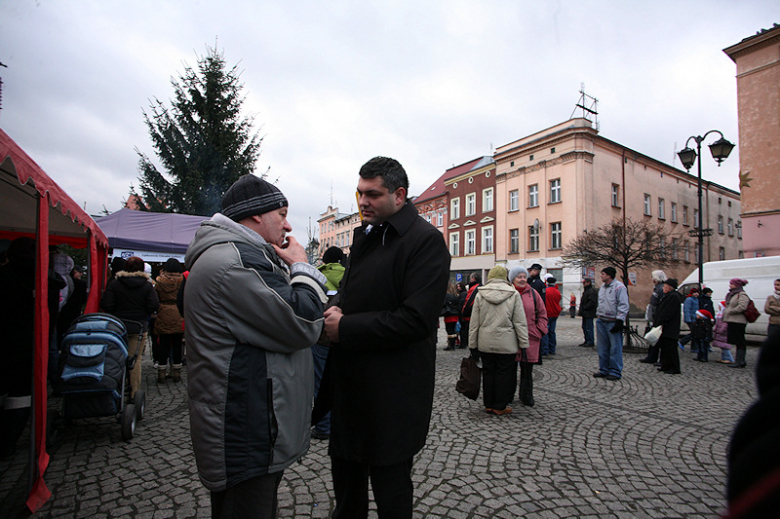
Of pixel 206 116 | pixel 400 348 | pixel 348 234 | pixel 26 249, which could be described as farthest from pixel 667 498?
pixel 348 234

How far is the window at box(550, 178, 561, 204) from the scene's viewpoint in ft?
91.9

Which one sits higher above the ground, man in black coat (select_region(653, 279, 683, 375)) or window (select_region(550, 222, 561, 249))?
window (select_region(550, 222, 561, 249))

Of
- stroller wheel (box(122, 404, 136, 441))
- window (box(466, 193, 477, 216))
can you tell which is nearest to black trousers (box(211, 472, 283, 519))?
stroller wheel (box(122, 404, 136, 441))

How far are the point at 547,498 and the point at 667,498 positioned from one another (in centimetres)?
92

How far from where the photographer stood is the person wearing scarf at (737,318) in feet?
28.8

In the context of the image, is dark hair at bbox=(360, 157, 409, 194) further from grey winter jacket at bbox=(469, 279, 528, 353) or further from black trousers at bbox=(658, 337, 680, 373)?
black trousers at bbox=(658, 337, 680, 373)

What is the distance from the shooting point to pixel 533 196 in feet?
97.9

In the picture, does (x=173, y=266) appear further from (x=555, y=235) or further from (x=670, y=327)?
(x=555, y=235)

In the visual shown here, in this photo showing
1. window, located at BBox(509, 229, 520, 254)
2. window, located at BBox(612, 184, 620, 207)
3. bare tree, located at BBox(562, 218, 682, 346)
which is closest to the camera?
bare tree, located at BBox(562, 218, 682, 346)

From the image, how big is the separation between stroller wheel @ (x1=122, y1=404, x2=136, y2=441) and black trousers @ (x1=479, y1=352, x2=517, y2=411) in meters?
4.09

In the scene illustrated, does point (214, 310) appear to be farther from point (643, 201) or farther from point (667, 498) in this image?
point (643, 201)

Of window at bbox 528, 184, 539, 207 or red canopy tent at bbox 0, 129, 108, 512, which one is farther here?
window at bbox 528, 184, 539, 207

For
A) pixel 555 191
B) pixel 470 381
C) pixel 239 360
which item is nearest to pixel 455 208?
pixel 555 191

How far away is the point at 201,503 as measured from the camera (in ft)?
10.0
